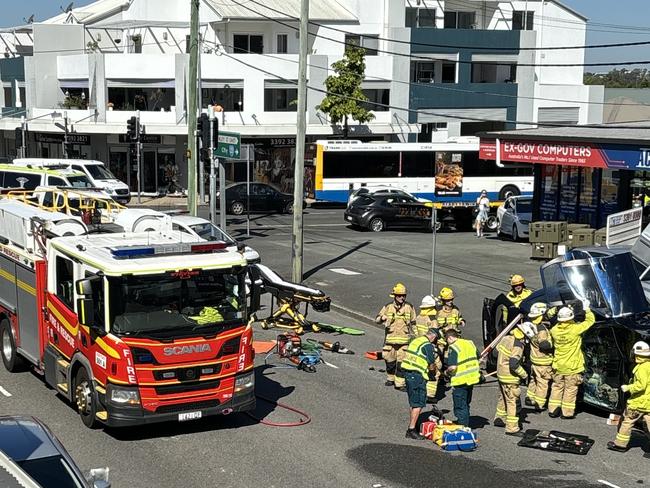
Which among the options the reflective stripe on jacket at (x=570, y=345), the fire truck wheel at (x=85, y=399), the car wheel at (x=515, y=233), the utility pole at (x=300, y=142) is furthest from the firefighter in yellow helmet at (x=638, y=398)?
the car wheel at (x=515, y=233)

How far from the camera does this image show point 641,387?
11922mm

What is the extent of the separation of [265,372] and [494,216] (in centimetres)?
2496

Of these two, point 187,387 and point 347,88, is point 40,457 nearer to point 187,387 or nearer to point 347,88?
point 187,387

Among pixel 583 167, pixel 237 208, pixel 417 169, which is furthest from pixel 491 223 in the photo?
pixel 237 208

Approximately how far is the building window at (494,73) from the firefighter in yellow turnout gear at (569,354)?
48.7 m

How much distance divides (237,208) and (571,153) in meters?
18.6

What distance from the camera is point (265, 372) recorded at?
51.8 feet

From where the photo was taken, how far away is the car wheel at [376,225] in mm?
37500

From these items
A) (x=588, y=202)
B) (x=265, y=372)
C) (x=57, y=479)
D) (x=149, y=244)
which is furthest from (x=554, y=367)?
(x=588, y=202)

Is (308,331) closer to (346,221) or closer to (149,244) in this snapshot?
(149,244)

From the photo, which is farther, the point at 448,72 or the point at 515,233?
the point at 448,72

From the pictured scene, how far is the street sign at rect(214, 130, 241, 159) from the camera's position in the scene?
84.5 ft

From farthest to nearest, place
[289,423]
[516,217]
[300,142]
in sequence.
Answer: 1. [516,217]
2. [300,142]
3. [289,423]

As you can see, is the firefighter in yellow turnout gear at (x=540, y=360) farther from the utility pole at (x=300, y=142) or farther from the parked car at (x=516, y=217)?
the parked car at (x=516, y=217)
